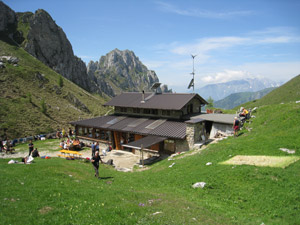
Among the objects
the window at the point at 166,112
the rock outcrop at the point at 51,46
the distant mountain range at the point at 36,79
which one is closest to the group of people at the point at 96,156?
the window at the point at 166,112

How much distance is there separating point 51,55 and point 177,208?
137 meters

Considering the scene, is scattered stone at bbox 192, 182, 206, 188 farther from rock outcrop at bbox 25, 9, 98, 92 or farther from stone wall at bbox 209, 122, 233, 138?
rock outcrop at bbox 25, 9, 98, 92

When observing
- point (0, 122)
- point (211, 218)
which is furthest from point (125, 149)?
point (0, 122)

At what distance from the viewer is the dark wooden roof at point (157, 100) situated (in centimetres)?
3261

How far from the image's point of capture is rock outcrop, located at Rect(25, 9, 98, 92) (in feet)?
379

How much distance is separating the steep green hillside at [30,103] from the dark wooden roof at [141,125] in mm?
17343

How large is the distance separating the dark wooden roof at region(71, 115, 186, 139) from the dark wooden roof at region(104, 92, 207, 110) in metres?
2.45

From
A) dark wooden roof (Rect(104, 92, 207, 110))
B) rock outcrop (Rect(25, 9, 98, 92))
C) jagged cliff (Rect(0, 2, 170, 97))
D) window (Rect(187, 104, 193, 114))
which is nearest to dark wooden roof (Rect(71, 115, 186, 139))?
dark wooden roof (Rect(104, 92, 207, 110))

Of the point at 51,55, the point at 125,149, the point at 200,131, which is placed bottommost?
the point at 125,149

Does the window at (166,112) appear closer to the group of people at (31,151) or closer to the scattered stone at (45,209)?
the group of people at (31,151)

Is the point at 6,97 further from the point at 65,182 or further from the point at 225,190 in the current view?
the point at 225,190

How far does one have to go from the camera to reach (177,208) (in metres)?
9.77

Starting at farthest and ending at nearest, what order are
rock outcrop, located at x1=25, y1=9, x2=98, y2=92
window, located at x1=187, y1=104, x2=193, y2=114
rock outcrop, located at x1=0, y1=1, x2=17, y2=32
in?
rock outcrop, located at x1=25, y1=9, x2=98, y2=92 → rock outcrop, located at x1=0, y1=1, x2=17, y2=32 → window, located at x1=187, y1=104, x2=193, y2=114

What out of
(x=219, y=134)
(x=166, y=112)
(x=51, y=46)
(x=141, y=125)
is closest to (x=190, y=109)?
(x=166, y=112)
